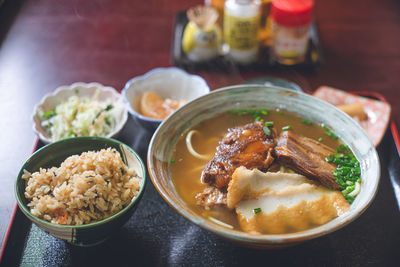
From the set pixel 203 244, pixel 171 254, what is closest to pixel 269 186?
pixel 203 244

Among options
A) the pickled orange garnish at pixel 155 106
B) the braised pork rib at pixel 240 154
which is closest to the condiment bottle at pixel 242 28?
the pickled orange garnish at pixel 155 106

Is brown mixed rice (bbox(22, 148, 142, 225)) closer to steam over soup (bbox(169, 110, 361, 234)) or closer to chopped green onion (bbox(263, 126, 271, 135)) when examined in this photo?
steam over soup (bbox(169, 110, 361, 234))

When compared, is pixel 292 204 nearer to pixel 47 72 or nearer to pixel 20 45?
pixel 47 72

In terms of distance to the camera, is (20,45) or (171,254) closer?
(171,254)

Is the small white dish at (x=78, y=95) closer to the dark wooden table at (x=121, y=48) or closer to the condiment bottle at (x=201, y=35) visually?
the dark wooden table at (x=121, y=48)

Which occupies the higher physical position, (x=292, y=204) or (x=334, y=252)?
(x=292, y=204)
